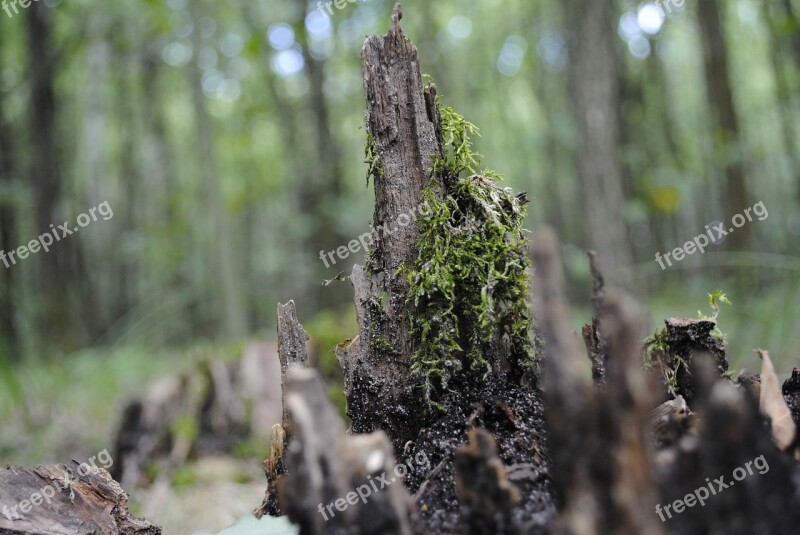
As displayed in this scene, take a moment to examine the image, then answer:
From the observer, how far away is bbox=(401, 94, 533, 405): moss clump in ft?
5.50

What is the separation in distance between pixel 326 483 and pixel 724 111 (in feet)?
28.9

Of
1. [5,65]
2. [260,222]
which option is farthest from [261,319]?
[5,65]

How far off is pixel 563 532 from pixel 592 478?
0.09 m

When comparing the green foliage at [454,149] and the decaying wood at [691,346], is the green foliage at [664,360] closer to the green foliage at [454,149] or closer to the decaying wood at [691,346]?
the decaying wood at [691,346]

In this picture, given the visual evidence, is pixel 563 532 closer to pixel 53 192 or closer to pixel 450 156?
pixel 450 156

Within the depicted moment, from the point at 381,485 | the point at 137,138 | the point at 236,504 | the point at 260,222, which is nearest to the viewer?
the point at 381,485

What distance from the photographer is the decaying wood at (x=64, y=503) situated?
1441 mm

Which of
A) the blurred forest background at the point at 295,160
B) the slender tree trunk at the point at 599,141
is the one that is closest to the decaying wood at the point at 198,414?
the blurred forest background at the point at 295,160

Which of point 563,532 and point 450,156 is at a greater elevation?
point 450,156

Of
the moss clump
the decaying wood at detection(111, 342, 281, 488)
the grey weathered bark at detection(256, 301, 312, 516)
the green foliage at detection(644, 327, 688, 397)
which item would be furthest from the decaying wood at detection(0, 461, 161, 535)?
the decaying wood at detection(111, 342, 281, 488)

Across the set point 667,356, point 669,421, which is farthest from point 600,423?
point 667,356

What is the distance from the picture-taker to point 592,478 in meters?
0.90

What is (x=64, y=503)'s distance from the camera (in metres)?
1.53

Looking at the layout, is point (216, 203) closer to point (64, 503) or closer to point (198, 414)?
point (198, 414)
